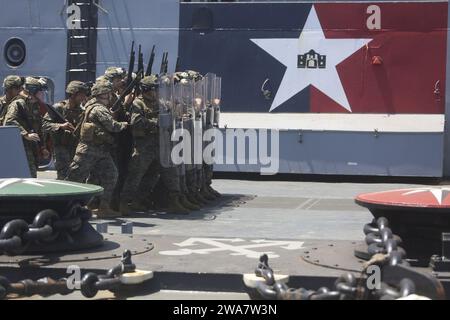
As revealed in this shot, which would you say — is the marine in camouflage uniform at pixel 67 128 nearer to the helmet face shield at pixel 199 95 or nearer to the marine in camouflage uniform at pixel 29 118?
the marine in camouflage uniform at pixel 29 118

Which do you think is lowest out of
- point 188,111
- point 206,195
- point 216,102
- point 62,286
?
point 206,195

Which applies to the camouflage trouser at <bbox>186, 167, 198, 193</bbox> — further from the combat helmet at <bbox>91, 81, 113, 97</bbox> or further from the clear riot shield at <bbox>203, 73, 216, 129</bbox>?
the combat helmet at <bbox>91, 81, 113, 97</bbox>

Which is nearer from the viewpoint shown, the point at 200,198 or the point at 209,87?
the point at 200,198

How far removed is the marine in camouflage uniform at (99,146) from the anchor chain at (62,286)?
12.8 feet

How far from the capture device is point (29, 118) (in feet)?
30.2

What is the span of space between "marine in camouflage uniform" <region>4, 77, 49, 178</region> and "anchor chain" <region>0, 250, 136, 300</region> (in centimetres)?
479

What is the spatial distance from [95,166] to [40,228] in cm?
358

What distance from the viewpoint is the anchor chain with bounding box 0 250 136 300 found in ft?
13.6

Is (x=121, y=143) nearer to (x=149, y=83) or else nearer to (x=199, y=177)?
(x=149, y=83)

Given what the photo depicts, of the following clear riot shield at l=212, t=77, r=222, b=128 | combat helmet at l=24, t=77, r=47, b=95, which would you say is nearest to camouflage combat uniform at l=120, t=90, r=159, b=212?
combat helmet at l=24, t=77, r=47, b=95

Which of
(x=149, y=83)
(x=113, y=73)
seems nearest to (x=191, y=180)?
(x=149, y=83)

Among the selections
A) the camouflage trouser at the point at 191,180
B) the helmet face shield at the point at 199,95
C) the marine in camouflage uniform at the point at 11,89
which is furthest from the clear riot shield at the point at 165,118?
the marine in camouflage uniform at the point at 11,89

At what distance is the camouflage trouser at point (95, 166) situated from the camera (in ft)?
27.1
